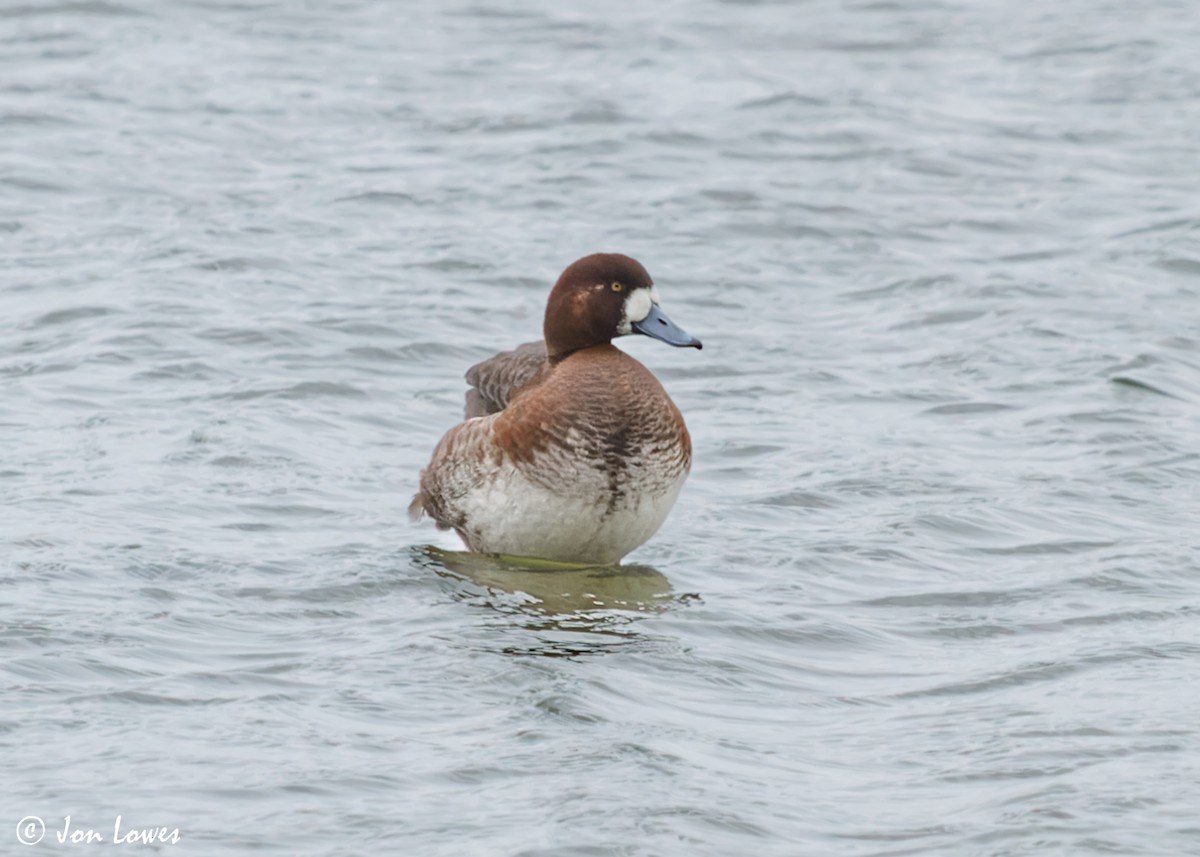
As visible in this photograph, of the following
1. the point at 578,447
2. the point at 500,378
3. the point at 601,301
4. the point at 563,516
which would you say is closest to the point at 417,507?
the point at 500,378

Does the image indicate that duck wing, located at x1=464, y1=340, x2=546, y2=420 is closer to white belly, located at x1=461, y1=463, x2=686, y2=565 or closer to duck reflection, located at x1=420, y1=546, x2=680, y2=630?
white belly, located at x1=461, y1=463, x2=686, y2=565

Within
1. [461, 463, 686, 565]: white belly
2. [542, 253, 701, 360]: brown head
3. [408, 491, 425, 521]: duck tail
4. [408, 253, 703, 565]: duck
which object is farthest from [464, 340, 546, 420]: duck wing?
[461, 463, 686, 565]: white belly

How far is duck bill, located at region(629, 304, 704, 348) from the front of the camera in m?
8.85

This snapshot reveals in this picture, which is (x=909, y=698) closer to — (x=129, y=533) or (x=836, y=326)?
(x=129, y=533)

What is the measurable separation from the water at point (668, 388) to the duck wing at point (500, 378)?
0.67 metres

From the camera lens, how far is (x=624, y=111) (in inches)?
719

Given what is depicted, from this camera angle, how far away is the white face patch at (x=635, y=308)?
29.0 feet

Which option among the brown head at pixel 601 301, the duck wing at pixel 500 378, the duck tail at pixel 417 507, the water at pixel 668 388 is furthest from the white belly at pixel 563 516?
the brown head at pixel 601 301

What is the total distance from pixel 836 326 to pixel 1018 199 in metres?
3.50

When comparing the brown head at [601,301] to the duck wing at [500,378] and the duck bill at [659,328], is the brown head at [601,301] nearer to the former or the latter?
the duck bill at [659,328]

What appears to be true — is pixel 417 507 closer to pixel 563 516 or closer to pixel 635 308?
pixel 563 516

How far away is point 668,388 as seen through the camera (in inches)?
481

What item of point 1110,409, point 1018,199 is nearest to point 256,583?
point 1110,409

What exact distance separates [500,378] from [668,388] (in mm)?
3099
